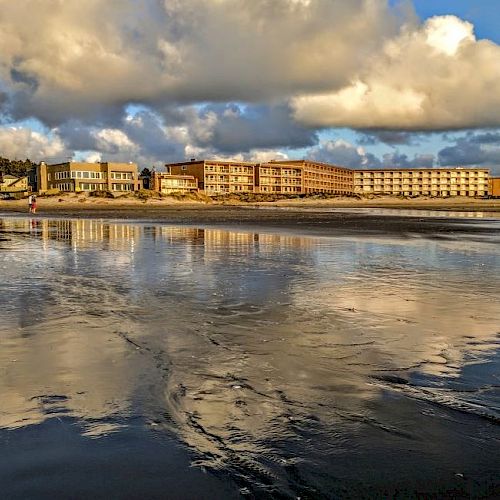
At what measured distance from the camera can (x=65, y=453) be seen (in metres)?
3.96

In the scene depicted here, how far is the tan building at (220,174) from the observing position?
12988 centimetres

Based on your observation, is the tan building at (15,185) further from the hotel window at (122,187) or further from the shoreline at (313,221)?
the shoreline at (313,221)

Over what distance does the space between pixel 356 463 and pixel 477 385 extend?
87.6 inches

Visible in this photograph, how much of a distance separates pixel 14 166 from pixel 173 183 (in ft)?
263

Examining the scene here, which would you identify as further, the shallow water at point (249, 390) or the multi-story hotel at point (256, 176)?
the multi-story hotel at point (256, 176)

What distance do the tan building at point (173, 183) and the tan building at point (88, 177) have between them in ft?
18.6

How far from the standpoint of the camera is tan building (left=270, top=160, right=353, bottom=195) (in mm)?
153500

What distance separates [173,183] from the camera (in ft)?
396

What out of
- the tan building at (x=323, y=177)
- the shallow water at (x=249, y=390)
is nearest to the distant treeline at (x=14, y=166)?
the tan building at (x=323, y=177)

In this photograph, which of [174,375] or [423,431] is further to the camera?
[174,375]

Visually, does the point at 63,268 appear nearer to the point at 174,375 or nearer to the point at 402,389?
the point at 174,375

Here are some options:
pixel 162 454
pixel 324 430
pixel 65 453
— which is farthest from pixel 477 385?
pixel 65 453

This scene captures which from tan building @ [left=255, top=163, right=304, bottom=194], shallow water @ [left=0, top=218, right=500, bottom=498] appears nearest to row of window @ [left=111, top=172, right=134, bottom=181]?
tan building @ [left=255, top=163, right=304, bottom=194]

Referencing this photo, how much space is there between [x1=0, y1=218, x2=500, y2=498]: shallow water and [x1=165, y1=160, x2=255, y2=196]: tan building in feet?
389
